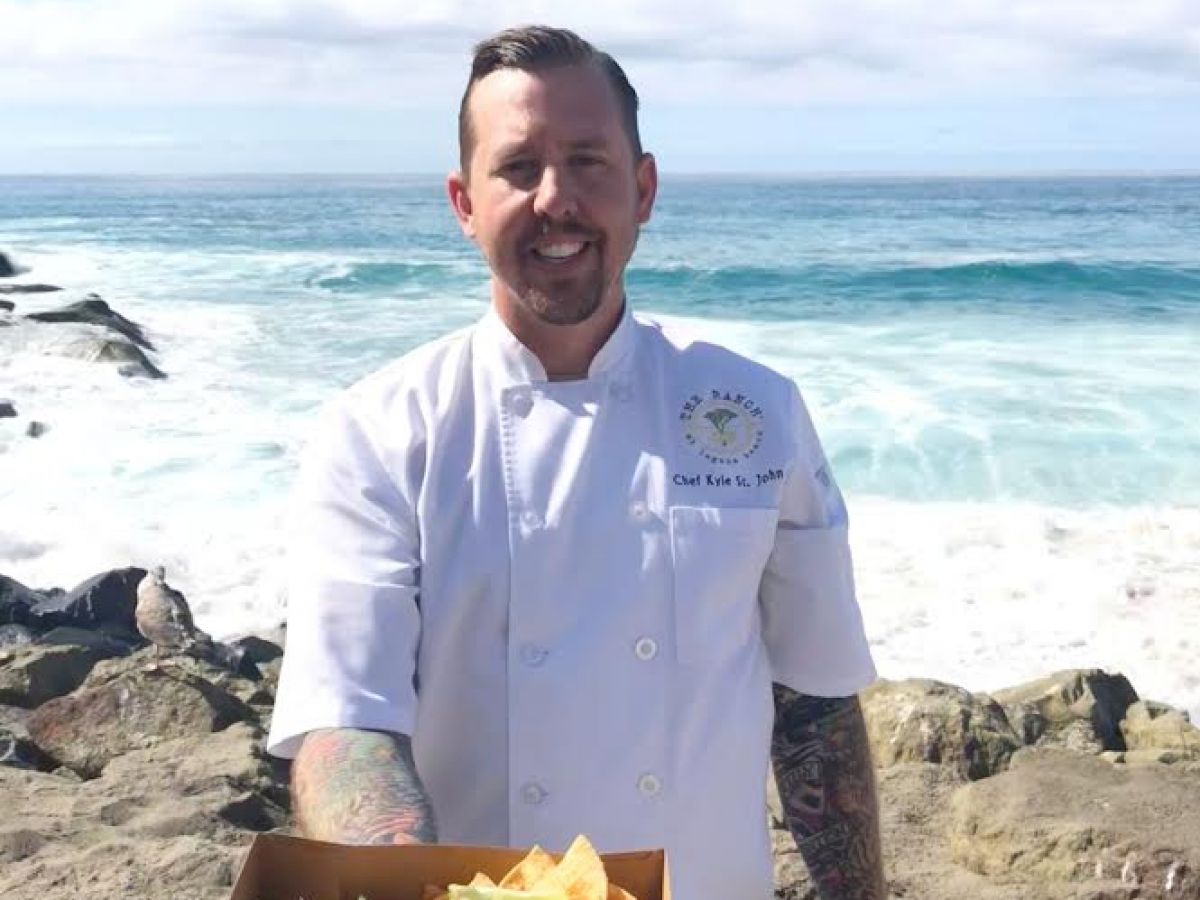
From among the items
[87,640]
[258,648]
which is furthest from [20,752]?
[258,648]

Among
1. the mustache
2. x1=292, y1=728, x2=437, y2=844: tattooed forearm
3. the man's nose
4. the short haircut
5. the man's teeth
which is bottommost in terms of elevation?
x1=292, y1=728, x2=437, y2=844: tattooed forearm

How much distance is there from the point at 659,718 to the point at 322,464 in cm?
53

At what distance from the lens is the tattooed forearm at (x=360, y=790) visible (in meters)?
1.76

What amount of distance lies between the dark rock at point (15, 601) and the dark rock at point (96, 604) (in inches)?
2.0

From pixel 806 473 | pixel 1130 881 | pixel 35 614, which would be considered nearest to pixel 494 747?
pixel 806 473

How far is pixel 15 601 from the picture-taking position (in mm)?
8242

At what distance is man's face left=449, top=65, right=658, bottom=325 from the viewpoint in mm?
2006

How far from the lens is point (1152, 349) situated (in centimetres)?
2075

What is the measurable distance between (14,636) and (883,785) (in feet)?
14.9

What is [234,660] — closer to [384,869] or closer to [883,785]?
[883,785]

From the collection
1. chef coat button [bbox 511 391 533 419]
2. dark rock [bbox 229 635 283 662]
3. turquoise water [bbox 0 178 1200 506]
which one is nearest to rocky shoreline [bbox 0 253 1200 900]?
dark rock [bbox 229 635 283 662]

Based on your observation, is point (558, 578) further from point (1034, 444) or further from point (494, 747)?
point (1034, 444)

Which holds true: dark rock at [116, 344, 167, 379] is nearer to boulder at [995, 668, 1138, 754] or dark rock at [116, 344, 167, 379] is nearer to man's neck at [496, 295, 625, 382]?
boulder at [995, 668, 1138, 754]

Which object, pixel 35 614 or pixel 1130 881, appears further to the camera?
pixel 35 614
